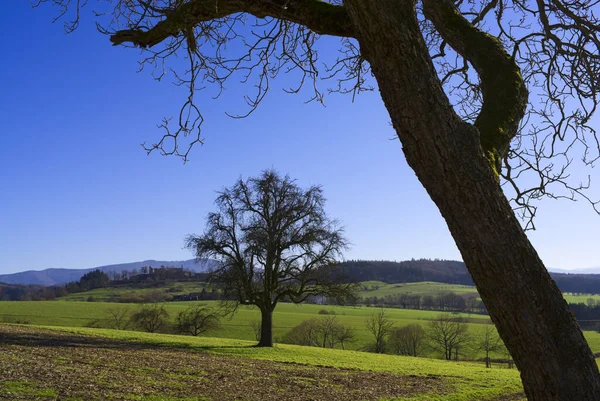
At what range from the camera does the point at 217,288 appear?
26.2 meters

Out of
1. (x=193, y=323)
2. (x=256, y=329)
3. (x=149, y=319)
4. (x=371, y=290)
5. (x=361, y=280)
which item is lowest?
(x=256, y=329)

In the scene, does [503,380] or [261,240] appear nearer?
[503,380]

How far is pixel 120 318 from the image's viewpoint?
2153 inches

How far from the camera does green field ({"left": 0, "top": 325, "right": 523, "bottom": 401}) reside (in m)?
11.2

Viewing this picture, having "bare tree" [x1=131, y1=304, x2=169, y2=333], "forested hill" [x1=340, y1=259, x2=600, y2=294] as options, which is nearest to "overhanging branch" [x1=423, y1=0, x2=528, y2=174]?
"bare tree" [x1=131, y1=304, x2=169, y2=333]

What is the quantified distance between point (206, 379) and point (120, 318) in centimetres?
4464

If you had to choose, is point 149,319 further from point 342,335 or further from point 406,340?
point 406,340

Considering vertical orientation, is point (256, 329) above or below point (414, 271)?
below

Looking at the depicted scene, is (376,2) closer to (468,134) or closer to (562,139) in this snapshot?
(468,134)

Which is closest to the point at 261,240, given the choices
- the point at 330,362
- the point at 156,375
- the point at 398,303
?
the point at 330,362

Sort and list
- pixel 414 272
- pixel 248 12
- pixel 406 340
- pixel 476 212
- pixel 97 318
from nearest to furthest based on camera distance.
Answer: pixel 476 212
pixel 248 12
pixel 406 340
pixel 97 318
pixel 414 272

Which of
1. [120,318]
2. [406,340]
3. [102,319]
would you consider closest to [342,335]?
[406,340]

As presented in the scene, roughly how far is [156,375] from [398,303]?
105 metres

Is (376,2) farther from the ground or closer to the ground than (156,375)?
farther from the ground
